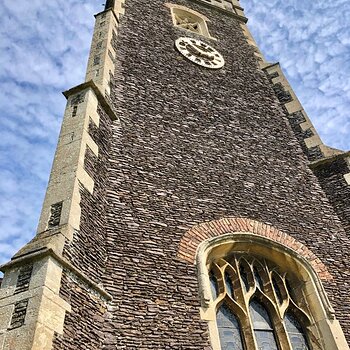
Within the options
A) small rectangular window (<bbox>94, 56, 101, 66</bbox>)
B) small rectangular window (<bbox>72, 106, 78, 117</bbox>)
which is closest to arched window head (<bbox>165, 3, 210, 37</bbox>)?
small rectangular window (<bbox>94, 56, 101, 66</bbox>)

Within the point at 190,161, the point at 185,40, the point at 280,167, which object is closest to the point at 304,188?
the point at 280,167

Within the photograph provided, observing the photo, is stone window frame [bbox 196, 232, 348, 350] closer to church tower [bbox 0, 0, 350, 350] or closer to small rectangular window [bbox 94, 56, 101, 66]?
church tower [bbox 0, 0, 350, 350]

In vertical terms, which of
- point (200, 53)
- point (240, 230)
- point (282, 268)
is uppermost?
point (200, 53)

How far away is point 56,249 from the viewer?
507cm

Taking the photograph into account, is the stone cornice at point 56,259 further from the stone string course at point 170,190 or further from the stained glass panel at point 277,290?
the stained glass panel at point 277,290

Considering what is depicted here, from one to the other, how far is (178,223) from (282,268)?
5.86 feet

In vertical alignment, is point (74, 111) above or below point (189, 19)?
below

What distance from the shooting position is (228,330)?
6086 millimetres

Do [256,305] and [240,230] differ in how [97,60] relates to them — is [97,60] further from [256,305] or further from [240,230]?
[256,305]

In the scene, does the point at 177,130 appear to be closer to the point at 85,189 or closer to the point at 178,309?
the point at 85,189

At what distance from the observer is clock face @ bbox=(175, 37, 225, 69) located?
11938mm

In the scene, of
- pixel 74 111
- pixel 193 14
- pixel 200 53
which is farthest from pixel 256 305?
pixel 193 14

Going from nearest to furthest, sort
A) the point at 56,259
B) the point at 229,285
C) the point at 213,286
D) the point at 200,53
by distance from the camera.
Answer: the point at 56,259, the point at 213,286, the point at 229,285, the point at 200,53

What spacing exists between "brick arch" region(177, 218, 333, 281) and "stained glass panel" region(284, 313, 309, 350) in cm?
83
